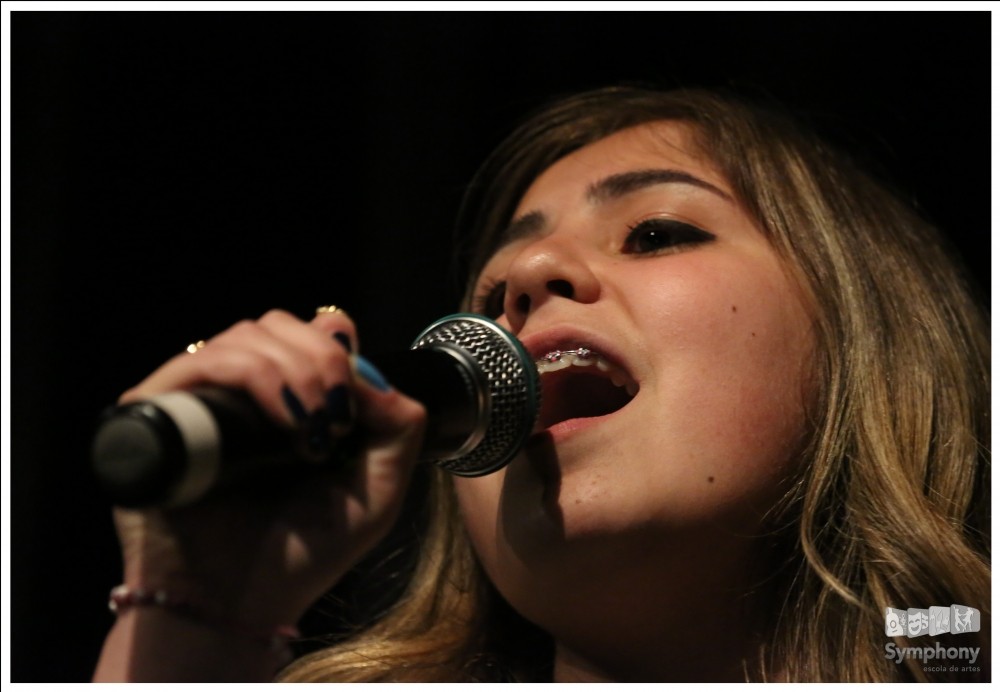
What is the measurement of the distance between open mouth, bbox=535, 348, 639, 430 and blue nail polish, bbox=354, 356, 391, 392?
0.34 meters

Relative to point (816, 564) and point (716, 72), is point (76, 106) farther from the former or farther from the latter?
point (816, 564)

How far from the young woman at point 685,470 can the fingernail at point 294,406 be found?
2.7 inches

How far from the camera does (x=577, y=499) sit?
112 cm

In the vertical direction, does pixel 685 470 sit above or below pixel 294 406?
below

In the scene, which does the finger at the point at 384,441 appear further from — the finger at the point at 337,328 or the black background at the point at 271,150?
the black background at the point at 271,150

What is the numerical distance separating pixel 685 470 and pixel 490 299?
0.48 metres

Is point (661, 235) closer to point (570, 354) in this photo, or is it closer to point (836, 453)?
point (570, 354)

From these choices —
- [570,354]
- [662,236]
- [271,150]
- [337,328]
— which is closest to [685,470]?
[570,354]

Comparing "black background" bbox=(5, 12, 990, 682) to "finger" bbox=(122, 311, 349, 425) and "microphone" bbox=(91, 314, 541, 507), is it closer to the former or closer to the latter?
"microphone" bbox=(91, 314, 541, 507)

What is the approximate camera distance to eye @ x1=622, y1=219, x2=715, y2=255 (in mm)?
1321

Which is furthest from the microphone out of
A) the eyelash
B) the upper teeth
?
the eyelash

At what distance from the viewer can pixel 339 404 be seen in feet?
2.71

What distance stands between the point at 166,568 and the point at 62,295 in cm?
89

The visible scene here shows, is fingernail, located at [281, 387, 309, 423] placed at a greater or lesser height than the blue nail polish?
lesser
